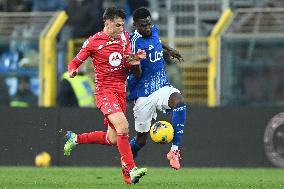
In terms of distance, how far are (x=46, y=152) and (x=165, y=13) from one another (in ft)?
14.9

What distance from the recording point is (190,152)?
58.1ft

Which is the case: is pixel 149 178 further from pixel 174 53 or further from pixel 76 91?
pixel 76 91

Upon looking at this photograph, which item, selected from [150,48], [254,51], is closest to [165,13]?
[254,51]

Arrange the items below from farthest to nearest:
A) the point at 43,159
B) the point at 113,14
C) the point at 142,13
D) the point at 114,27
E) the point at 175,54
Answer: the point at 43,159, the point at 175,54, the point at 142,13, the point at 114,27, the point at 113,14

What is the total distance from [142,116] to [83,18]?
5.80m

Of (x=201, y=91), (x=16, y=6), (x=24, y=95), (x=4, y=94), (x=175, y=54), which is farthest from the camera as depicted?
(x=16, y=6)

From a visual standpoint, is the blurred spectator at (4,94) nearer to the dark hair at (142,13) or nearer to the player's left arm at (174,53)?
the player's left arm at (174,53)

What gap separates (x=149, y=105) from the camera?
1403 centimetres

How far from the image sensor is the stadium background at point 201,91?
58.0ft

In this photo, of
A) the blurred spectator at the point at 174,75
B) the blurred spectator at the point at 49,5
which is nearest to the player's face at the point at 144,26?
the blurred spectator at the point at 174,75

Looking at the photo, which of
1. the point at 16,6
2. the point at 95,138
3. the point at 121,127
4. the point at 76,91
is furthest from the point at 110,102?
the point at 16,6

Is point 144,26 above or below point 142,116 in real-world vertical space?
above

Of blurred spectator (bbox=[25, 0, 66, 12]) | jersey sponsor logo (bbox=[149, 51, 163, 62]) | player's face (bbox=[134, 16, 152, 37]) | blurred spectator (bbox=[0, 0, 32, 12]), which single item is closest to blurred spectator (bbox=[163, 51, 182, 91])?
blurred spectator (bbox=[25, 0, 66, 12])

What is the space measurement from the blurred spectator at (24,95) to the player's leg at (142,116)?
4902 mm
